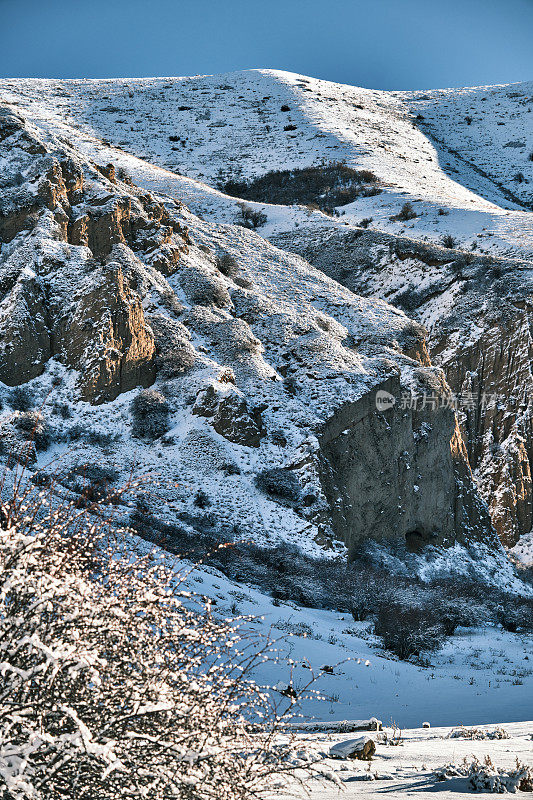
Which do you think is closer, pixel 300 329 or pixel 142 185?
pixel 300 329

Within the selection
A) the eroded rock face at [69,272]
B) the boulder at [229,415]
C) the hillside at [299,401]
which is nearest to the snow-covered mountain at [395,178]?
the hillside at [299,401]

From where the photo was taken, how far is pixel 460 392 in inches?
1377

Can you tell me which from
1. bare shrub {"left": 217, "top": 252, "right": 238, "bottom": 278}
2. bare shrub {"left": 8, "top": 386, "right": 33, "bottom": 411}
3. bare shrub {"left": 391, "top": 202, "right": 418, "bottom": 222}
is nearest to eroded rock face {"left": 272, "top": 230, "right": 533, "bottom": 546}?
bare shrub {"left": 391, "top": 202, "right": 418, "bottom": 222}

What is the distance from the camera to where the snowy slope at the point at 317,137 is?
46.6 m

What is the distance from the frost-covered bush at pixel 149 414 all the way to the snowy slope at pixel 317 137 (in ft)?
72.1

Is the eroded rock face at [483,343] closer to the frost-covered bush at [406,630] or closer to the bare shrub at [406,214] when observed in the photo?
the bare shrub at [406,214]

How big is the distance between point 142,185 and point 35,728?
44.0m

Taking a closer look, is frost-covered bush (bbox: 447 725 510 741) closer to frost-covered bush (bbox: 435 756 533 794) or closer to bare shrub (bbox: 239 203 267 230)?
frost-covered bush (bbox: 435 756 533 794)

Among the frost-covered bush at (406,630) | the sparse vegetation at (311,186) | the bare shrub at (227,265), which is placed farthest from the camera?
the sparse vegetation at (311,186)

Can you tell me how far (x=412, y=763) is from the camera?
20.9 feet

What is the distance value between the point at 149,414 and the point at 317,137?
50.1m

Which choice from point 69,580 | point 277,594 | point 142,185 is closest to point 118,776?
point 69,580

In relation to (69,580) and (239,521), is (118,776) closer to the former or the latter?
(69,580)

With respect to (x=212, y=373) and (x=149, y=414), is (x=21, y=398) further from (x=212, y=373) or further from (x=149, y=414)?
(x=212, y=373)
